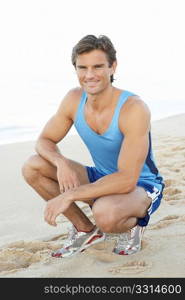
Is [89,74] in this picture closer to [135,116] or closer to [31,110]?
[135,116]

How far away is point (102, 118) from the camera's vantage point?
256 cm

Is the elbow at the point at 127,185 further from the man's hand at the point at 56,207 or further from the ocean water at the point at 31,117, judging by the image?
the ocean water at the point at 31,117

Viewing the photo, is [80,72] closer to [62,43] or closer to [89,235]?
[89,235]

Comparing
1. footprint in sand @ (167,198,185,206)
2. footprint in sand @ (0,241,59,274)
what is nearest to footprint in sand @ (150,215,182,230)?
footprint in sand @ (167,198,185,206)

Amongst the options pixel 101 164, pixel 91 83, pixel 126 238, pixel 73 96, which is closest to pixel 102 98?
pixel 91 83

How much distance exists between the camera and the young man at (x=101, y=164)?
2428 mm

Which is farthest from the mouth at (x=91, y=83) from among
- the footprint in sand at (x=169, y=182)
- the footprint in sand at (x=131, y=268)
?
the footprint in sand at (x=169, y=182)

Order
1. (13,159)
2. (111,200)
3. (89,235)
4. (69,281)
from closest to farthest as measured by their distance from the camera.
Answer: (69,281)
(111,200)
(89,235)
(13,159)

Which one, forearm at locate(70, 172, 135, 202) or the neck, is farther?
the neck

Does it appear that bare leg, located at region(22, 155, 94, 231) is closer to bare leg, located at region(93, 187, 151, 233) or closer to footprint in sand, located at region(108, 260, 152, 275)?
bare leg, located at region(93, 187, 151, 233)

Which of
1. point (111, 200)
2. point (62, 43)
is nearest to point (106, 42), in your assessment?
point (111, 200)

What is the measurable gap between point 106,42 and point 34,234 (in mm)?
1328

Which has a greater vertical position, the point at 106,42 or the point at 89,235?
the point at 106,42

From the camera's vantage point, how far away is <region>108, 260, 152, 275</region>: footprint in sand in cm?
232
